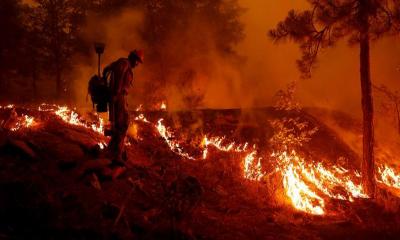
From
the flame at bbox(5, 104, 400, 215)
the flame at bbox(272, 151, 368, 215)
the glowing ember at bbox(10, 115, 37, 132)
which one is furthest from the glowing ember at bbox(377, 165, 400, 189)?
the glowing ember at bbox(10, 115, 37, 132)

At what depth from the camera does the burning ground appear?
18.5 feet

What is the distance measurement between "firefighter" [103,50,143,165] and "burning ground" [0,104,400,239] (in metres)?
0.41

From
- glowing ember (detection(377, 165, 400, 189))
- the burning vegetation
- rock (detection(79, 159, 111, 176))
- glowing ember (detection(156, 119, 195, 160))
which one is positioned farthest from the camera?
glowing ember (detection(377, 165, 400, 189))

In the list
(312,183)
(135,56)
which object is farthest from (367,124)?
(135,56)

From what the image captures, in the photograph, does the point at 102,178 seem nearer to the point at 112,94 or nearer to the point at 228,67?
the point at 112,94

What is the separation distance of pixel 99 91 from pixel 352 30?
6112 millimetres

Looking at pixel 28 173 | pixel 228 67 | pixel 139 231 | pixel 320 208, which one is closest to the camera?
pixel 139 231

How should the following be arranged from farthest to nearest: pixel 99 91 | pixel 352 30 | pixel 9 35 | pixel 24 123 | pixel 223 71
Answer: pixel 9 35 < pixel 223 71 < pixel 352 30 < pixel 24 123 < pixel 99 91

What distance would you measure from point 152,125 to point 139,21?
1100cm

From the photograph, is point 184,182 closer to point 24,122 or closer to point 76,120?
point 24,122

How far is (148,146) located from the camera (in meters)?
10.1

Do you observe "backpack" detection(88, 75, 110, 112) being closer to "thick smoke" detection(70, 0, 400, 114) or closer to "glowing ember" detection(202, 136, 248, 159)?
"glowing ember" detection(202, 136, 248, 159)

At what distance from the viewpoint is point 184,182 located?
6.66 m

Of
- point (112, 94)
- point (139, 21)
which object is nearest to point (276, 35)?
point (112, 94)
